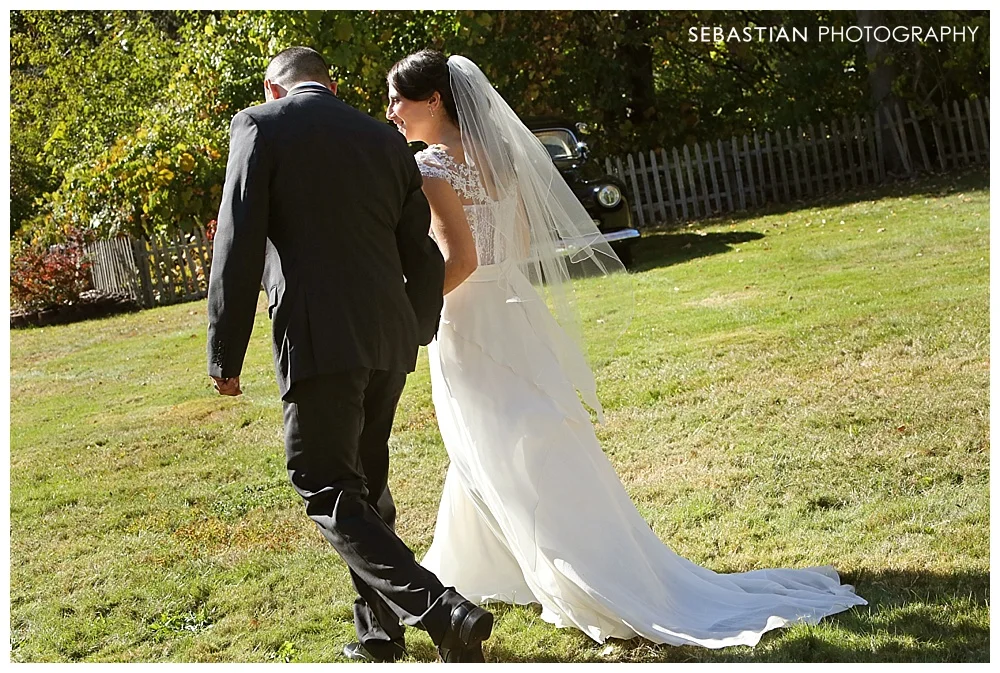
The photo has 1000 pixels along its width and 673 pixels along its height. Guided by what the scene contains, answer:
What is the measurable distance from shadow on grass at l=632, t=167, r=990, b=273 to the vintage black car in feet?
1.59

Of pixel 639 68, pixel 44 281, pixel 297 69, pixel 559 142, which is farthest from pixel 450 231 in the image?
pixel 639 68

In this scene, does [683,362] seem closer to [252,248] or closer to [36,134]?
[252,248]

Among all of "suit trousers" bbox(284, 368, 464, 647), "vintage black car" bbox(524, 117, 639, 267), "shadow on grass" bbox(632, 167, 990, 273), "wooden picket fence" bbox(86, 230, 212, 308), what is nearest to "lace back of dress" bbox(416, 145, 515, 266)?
"suit trousers" bbox(284, 368, 464, 647)

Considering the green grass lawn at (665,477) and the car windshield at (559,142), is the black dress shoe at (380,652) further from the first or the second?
the car windshield at (559,142)

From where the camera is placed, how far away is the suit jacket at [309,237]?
10.1 ft

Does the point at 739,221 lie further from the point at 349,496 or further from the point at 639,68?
the point at 349,496

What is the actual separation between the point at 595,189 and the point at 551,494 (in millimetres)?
9067

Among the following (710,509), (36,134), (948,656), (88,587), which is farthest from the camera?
(36,134)

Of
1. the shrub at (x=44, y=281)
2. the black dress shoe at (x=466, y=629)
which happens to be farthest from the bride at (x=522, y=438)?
the shrub at (x=44, y=281)

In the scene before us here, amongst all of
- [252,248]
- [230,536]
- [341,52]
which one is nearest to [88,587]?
[230,536]

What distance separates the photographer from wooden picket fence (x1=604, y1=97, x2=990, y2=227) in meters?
17.2

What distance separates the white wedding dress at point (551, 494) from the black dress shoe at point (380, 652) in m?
0.51

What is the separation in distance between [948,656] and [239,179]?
2.61 m

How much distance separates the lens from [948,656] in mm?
3365
